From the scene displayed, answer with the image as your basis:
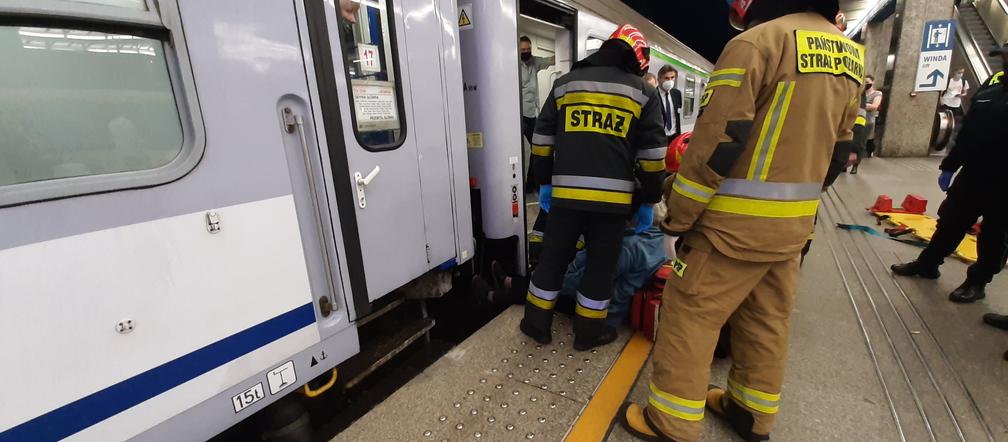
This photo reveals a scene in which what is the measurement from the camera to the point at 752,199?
1546 millimetres

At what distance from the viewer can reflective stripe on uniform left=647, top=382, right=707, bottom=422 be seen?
1719mm

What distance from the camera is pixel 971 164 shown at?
10.1 ft

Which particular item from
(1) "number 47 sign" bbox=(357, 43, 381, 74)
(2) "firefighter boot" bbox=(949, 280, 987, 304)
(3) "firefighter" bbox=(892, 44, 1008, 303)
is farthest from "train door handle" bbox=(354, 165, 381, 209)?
(2) "firefighter boot" bbox=(949, 280, 987, 304)

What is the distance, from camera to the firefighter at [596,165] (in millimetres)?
2234

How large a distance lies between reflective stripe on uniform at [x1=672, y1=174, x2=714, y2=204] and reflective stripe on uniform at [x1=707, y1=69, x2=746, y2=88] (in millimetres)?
348

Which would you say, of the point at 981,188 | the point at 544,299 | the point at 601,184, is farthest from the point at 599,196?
the point at 981,188

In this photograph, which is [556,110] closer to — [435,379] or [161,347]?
[435,379]

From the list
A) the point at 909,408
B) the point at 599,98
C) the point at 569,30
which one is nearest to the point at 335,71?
the point at 599,98

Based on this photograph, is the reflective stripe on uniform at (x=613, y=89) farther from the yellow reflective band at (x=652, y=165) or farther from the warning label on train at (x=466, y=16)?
the warning label on train at (x=466, y=16)

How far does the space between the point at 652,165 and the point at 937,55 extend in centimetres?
1043

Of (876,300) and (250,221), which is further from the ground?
(250,221)


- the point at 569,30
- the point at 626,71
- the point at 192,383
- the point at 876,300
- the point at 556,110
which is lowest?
the point at 876,300

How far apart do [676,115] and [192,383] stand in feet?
22.7

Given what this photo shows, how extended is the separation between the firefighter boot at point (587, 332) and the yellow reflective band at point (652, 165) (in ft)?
2.98
